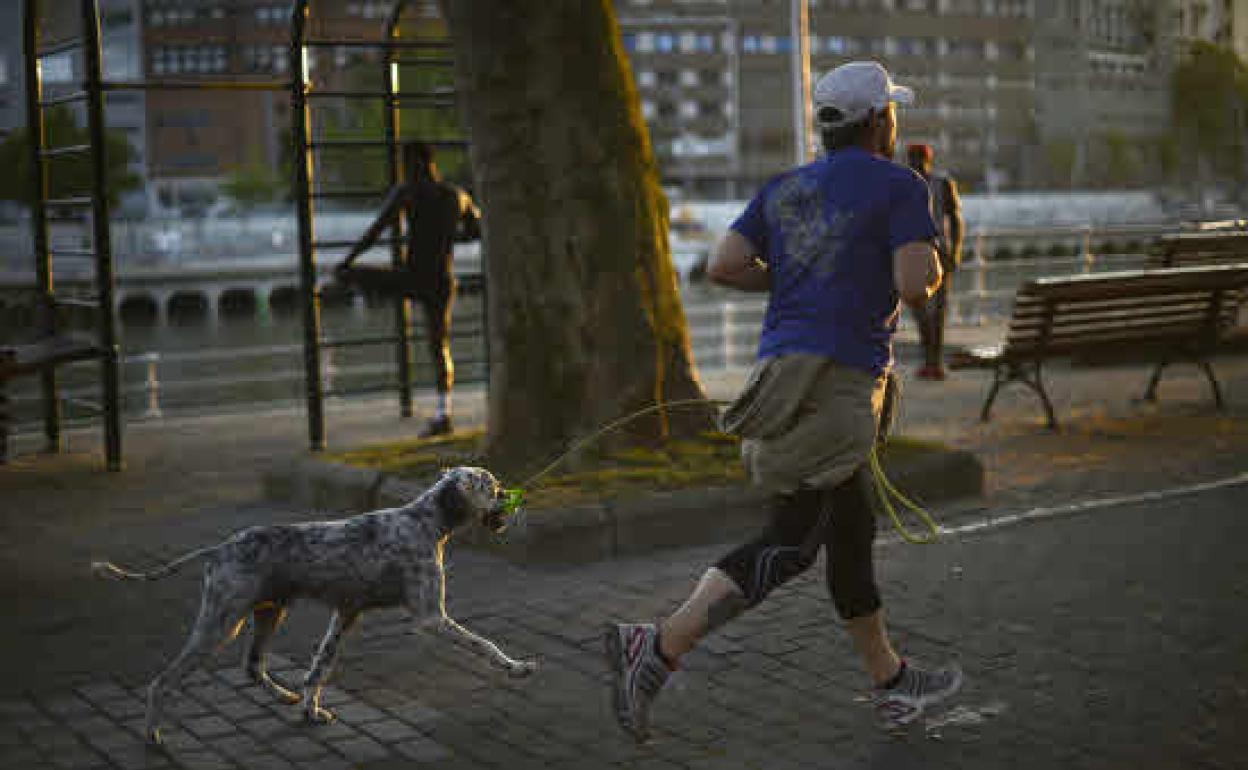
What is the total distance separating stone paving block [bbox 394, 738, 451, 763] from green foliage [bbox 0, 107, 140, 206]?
21.1 feet

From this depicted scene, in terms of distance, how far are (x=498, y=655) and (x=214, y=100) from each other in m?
111

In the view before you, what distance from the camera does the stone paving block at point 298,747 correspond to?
476 centimetres

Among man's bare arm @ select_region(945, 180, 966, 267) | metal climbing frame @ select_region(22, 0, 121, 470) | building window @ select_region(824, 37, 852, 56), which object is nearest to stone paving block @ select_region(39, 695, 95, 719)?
metal climbing frame @ select_region(22, 0, 121, 470)

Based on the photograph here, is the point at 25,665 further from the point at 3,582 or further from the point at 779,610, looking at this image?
the point at 779,610

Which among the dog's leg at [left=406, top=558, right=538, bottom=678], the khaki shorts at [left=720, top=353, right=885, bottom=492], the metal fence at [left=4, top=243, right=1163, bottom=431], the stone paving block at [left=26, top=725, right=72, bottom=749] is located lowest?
the metal fence at [left=4, top=243, right=1163, bottom=431]

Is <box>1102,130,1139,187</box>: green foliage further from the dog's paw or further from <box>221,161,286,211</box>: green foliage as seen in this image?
the dog's paw

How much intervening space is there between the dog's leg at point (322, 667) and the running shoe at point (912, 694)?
1616 mm

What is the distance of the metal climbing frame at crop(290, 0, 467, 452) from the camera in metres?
10.6

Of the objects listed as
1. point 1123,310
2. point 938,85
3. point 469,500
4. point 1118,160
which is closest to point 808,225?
point 469,500

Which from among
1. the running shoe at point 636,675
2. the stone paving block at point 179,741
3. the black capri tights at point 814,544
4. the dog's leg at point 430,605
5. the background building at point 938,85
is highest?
the background building at point 938,85

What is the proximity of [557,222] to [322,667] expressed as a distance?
386 centimetres

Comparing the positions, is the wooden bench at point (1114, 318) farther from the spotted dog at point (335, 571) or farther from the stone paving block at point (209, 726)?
the stone paving block at point (209, 726)

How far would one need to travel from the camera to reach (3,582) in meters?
7.36

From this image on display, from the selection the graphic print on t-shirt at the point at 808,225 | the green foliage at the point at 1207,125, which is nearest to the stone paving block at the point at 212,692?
the graphic print on t-shirt at the point at 808,225
